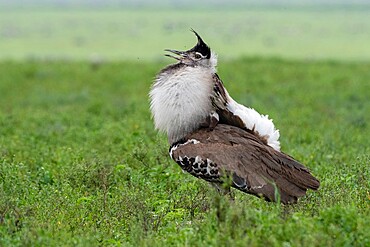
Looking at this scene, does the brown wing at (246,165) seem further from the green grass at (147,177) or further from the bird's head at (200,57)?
the bird's head at (200,57)

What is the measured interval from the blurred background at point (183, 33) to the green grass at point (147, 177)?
512 cm

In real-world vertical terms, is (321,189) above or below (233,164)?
below

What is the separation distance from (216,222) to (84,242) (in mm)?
A: 807

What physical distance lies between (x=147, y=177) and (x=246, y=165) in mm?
1836

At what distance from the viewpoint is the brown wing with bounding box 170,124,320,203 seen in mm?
5707

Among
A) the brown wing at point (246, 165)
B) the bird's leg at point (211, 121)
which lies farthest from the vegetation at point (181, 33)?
the brown wing at point (246, 165)

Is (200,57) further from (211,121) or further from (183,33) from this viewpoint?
(183,33)

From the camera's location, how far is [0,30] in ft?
103

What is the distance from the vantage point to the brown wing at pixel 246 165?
5707mm

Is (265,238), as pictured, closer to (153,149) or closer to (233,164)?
(233,164)

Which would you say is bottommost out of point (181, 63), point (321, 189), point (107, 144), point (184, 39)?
point (184, 39)

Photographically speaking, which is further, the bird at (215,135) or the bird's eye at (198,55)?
the bird's eye at (198,55)

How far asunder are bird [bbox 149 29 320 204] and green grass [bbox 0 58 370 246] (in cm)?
17

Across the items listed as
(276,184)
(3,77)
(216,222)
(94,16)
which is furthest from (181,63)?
(94,16)
